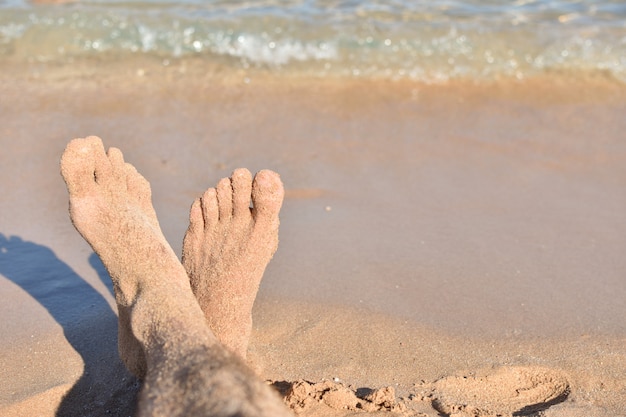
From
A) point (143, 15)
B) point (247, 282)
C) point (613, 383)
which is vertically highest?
point (143, 15)

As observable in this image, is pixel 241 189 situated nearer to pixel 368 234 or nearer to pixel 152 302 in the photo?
pixel 152 302

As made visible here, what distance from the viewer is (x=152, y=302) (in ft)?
5.70

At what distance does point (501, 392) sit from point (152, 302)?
917mm

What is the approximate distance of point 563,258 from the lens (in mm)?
2609

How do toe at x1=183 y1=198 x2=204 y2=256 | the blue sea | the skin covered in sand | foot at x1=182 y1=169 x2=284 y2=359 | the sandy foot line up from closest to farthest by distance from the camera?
the skin covered in sand < the sandy foot < foot at x1=182 y1=169 x2=284 y2=359 < toe at x1=183 y1=198 x2=204 y2=256 < the blue sea

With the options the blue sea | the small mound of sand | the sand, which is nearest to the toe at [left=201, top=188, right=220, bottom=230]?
the sand

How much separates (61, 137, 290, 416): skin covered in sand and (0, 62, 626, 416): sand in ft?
1.08

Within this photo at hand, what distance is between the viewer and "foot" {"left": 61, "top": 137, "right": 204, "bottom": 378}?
6.12 ft

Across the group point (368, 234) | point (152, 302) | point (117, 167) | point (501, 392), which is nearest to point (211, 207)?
point (117, 167)

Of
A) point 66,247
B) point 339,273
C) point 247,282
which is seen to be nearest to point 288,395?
point 247,282

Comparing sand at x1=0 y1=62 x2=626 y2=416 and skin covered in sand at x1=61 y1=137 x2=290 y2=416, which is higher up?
skin covered in sand at x1=61 y1=137 x2=290 y2=416

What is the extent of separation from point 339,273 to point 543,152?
146 cm

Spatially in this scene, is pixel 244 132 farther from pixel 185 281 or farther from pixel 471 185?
pixel 185 281

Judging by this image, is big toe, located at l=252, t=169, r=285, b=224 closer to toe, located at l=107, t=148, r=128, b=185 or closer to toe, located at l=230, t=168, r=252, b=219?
toe, located at l=230, t=168, r=252, b=219
